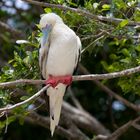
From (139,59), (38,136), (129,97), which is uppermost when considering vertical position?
(139,59)

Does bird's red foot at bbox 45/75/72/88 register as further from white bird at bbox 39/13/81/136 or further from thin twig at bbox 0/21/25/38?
thin twig at bbox 0/21/25/38

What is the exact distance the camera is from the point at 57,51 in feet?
13.7

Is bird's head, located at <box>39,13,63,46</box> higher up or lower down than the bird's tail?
higher up

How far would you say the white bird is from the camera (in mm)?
4168

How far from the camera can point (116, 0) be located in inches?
171

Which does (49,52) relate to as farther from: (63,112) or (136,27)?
(63,112)

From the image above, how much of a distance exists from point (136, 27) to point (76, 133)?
2.31 m

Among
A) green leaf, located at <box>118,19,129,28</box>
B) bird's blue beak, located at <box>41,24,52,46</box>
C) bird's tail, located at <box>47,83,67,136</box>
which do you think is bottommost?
bird's tail, located at <box>47,83,67,136</box>

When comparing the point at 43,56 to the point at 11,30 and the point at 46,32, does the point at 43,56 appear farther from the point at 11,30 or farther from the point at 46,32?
the point at 11,30

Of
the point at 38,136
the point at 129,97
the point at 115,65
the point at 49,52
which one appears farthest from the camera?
the point at 38,136

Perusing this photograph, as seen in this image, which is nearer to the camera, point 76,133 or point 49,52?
point 49,52

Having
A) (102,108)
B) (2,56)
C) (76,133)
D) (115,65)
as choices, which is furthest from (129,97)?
(115,65)

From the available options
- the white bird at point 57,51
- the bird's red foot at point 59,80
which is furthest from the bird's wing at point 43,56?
the bird's red foot at point 59,80

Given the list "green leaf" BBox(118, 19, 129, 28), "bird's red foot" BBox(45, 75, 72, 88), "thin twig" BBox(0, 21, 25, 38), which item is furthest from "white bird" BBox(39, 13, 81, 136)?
"thin twig" BBox(0, 21, 25, 38)
